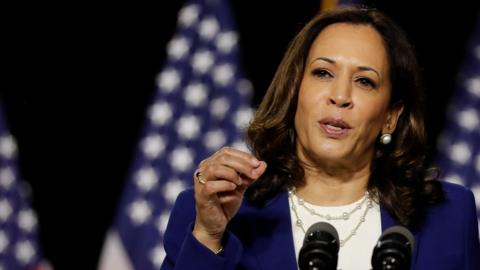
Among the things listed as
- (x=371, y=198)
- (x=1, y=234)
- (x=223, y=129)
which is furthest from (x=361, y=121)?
(x=1, y=234)

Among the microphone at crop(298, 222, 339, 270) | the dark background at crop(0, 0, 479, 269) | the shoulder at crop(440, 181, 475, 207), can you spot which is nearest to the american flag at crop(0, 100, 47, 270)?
the dark background at crop(0, 0, 479, 269)

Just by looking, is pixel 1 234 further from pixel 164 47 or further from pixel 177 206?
pixel 177 206

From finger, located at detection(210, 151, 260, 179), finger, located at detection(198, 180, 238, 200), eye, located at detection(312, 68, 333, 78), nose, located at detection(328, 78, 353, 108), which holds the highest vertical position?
eye, located at detection(312, 68, 333, 78)

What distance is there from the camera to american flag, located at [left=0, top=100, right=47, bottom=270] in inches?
120

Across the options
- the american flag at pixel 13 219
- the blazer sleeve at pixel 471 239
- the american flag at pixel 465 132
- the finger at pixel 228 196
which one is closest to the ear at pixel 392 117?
the blazer sleeve at pixel 471 239

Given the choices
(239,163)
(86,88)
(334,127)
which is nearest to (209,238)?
(239,163)

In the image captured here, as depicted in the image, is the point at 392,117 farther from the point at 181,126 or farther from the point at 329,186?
the point at 181,126

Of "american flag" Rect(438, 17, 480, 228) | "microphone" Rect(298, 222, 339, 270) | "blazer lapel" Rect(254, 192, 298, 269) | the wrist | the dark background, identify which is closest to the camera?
"microphone" Rect(298, 222, 339, 270)

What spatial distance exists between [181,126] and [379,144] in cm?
129

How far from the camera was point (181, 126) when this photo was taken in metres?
2.94

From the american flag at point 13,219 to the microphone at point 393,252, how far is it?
7.51ft

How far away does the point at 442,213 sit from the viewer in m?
1.64

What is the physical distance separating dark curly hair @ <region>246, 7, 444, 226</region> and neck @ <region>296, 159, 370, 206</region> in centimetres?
2

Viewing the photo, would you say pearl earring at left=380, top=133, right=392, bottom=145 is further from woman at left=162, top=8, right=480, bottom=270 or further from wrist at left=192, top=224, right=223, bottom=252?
wrist at left=192, top=224, right=223, bottom=252
